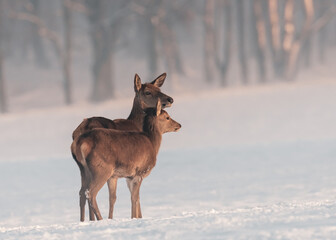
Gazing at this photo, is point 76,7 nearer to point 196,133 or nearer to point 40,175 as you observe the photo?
point 196,133

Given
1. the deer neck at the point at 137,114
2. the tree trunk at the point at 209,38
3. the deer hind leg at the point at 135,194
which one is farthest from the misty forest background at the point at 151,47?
the deer hind leg at the point at 135,194

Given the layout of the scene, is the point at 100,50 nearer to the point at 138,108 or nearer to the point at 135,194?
the point at 138,108

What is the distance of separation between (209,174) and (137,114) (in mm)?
7355

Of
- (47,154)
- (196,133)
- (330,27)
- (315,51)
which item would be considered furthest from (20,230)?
(330,27)

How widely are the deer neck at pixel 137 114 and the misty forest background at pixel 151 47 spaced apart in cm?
A: 2609

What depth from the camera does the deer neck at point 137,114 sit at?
884cm

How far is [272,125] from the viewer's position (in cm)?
2416

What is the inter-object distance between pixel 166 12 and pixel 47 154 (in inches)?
685

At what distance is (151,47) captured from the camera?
36188 millimetres

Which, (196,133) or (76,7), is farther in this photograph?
(76,7)

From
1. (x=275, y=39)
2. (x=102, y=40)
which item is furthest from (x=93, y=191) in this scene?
(x=275, y=39)

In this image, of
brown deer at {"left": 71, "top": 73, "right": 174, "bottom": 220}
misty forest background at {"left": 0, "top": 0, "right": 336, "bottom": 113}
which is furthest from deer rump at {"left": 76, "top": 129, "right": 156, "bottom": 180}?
misty forest background at {"left": 0, "top": 0, "right": 336, "bottom": 113}

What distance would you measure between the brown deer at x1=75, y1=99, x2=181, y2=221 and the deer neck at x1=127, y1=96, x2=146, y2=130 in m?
0.39

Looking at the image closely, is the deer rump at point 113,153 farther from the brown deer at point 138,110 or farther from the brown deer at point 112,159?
the brown deer at point 138,110
